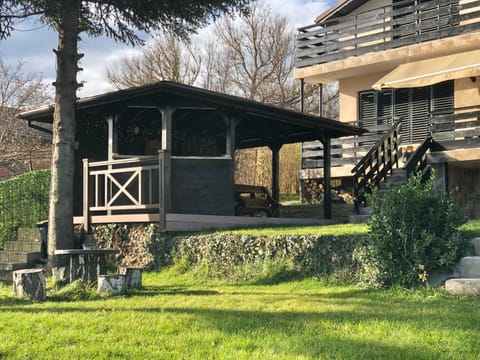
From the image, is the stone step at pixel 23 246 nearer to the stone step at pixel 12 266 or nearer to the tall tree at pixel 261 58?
the stone step at pixel 12 266

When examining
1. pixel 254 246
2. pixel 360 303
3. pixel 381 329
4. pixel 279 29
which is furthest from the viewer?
pixel 279 29

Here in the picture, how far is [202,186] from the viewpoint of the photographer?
12.6m

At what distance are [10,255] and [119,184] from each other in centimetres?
290

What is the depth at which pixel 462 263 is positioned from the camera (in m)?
7.74

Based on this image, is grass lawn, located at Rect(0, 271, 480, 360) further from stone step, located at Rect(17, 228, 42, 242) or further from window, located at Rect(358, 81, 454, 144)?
window, located at Rect(358, 81, 454, 144)

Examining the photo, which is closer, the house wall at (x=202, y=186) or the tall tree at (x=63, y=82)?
the tall tree at (x=63, y=82)

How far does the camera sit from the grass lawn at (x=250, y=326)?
4.97 meters

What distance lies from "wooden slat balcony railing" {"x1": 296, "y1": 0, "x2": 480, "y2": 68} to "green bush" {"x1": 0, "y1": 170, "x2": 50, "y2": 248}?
32.8 feet

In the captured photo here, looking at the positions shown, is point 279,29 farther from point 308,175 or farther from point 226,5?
point 226,5

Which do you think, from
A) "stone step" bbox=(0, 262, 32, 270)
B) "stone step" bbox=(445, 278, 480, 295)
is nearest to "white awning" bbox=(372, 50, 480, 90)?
"stone step" bbox=(445, 278, 480, 295)

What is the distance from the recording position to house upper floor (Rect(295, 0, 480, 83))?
54.8 feet

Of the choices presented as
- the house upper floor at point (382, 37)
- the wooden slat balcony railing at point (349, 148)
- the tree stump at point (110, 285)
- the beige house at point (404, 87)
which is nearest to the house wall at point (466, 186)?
the beige house at point (404, 87)

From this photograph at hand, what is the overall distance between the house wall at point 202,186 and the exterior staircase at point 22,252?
10.4 ft

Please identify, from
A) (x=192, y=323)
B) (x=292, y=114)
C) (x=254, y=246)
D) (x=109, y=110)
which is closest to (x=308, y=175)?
(x=292, y=114)
